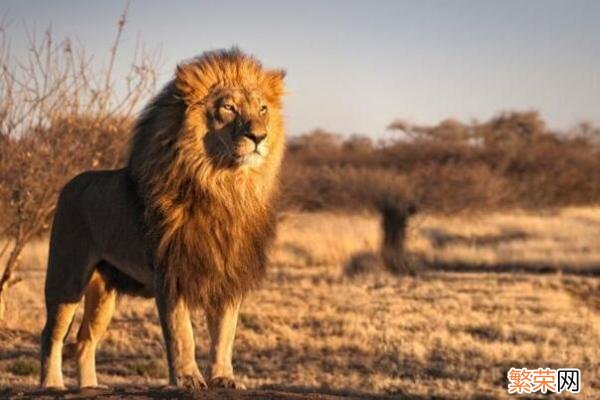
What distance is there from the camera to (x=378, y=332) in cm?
1402

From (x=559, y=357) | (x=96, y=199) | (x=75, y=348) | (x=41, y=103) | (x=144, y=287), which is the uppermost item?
(x=41, y=103)

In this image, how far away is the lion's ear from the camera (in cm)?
621

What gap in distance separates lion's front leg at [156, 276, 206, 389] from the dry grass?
1.20m

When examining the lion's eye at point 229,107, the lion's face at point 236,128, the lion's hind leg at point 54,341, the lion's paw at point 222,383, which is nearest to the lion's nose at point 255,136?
the lion's face at point 236,128

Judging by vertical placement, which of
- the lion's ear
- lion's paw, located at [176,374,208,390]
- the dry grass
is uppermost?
the lion's ear

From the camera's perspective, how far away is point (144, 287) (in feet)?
22.3

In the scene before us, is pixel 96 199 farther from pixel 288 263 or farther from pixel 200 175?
pixel 288 263

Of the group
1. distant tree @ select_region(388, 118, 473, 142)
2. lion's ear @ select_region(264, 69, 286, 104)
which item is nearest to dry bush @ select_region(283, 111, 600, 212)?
distant tree @ select_region(388, 118, 473, 142)

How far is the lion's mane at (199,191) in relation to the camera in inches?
231

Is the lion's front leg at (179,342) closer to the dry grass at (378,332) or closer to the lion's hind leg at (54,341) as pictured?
the dry grass at (378,332)

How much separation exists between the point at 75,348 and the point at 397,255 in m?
18.0

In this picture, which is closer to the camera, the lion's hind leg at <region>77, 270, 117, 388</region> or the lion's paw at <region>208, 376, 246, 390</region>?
the lion's paw at <region>208, 376, 246, 390</region>

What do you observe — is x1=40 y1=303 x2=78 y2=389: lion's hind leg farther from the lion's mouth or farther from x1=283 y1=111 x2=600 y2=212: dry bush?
x1=283 y1=111 x2=600 y2=212: dry bush

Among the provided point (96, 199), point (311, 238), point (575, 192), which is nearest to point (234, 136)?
point (96, 199)
